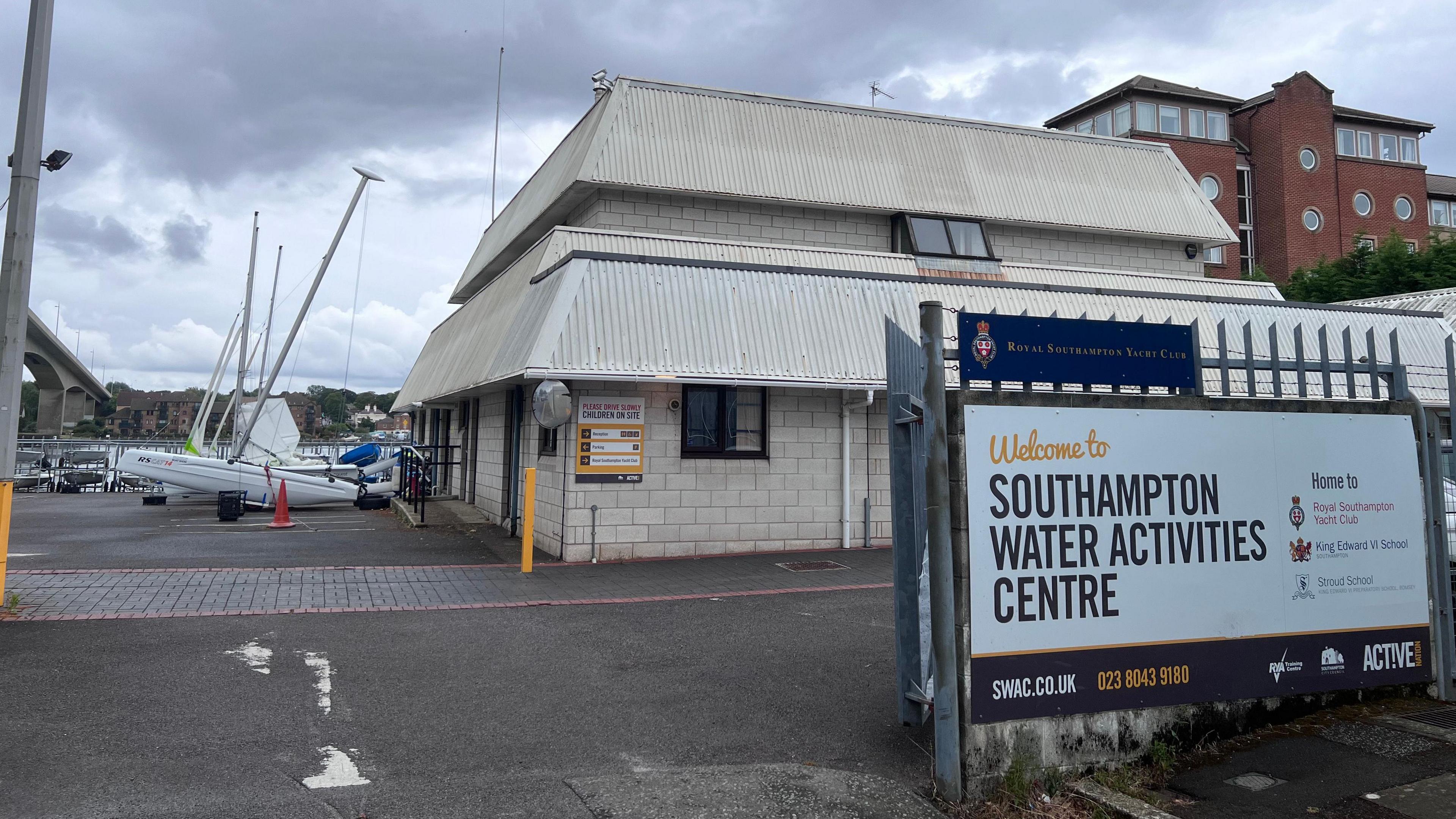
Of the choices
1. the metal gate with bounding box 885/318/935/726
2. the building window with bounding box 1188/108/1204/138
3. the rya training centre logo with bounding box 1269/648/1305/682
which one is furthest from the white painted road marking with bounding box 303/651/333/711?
the building window with bounding box 1188/108/1204/138

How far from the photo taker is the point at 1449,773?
16.4 feet

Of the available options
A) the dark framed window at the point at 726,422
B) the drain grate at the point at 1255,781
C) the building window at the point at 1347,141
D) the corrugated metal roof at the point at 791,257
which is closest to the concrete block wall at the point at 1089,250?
the corrugated metal roof at the point at 791,257

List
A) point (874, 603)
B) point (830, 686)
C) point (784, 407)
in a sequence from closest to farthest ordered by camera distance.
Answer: point (830, 686)
point (874, 603)
point (784, 407)

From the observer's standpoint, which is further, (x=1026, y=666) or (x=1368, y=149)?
(x=1368, y=149)

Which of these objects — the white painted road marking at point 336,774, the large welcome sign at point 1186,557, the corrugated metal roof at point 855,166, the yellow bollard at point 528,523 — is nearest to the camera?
the white painted road marking at point 336,774

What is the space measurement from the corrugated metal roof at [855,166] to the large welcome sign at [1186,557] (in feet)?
41.6

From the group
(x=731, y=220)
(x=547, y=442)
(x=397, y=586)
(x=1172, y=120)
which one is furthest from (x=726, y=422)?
(x=1172, y=120)

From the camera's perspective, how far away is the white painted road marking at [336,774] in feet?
15.2

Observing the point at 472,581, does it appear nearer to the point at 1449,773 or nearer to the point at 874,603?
the point at 874,603

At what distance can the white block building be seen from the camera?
1303cm

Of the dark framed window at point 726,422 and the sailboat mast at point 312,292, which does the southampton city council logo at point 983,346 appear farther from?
the sailboat mast at point 312,292

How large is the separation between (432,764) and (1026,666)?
325cm

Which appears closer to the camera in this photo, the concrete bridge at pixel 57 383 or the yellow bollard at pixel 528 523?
the yellow bollard at pixel 528 523

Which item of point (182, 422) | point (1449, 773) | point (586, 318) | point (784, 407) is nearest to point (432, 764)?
point (1449, 773)
